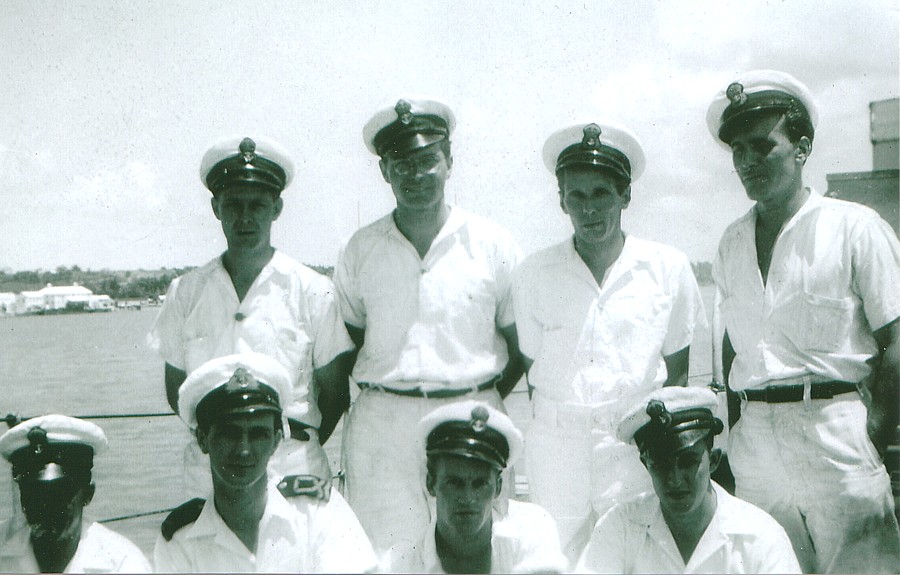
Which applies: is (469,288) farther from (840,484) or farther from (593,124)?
(840,484)

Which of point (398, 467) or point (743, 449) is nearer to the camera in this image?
point (743, 449)

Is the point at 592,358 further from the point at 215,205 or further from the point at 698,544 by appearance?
the point at 215,205

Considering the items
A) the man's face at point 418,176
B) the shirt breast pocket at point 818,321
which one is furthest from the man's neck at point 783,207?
the man's face at point 418,176

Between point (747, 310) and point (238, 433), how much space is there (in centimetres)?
209

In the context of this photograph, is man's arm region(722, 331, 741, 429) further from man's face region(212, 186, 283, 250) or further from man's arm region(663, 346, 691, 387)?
man's face region(212, 186, 283, 250)

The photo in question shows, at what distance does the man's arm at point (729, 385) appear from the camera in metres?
3.83

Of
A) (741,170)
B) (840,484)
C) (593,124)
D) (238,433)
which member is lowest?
(840,484)

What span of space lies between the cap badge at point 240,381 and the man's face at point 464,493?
2.50 ft

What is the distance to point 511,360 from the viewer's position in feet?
13.6

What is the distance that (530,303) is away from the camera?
3.87 m

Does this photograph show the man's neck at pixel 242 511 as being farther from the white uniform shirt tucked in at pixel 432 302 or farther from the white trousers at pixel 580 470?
the white trousers at pixel 580 470

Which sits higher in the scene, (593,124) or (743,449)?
(593,124)

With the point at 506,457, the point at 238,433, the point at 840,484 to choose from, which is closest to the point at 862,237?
the point at 840,484

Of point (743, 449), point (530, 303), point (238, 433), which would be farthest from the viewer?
point (530, 303)
